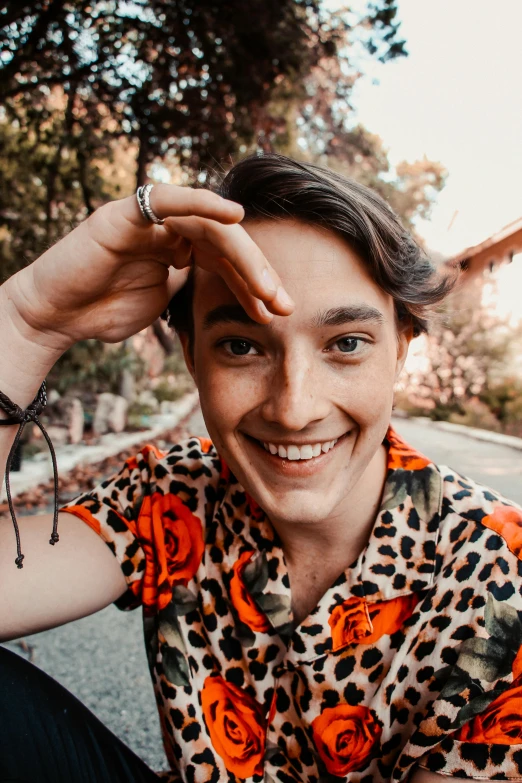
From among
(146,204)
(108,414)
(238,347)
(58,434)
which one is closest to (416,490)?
(238,347)

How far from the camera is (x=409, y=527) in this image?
1.41 m

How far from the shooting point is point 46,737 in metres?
1.38

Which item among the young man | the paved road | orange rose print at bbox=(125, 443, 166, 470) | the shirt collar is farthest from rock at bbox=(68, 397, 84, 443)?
the shirt collar

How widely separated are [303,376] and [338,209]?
14.1 inches

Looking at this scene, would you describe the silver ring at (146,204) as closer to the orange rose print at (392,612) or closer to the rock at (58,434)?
the orange rose print at (392,612)

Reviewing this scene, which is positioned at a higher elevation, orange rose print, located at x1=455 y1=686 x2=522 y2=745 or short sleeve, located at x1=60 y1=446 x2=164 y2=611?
short sleeve, located at x1=60 y1=446 x2=164 y2=611

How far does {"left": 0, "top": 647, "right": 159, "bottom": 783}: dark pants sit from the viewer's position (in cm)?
133

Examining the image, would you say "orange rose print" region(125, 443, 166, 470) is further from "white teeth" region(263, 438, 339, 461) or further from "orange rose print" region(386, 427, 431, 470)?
"orange rose print" region(386, 427, 431, 470)

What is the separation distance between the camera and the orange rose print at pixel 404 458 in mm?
1483

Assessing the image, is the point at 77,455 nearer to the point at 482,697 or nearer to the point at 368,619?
the point at 368,619

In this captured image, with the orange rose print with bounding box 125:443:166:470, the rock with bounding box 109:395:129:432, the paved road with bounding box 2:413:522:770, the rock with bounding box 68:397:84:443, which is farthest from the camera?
the rock with bounding box 109:395:129:432

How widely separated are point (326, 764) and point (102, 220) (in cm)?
128

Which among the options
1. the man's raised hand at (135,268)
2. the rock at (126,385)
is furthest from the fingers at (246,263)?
the rock at (126,385)

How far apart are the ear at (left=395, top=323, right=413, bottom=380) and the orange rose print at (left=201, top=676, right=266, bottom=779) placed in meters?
0.86
